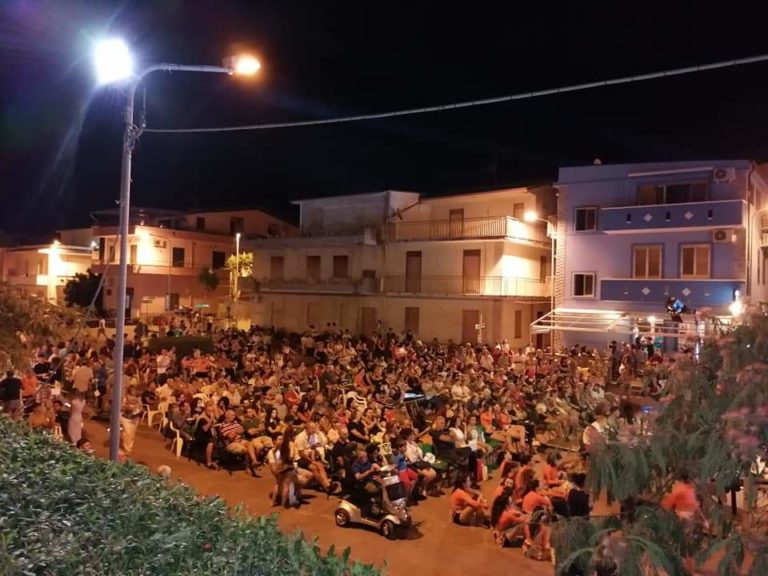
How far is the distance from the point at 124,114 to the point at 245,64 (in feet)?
7.69

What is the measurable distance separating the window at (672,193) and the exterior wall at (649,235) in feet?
0.59

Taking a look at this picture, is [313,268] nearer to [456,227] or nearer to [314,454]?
[456,227]

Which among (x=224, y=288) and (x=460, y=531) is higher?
(x=224, y=288)

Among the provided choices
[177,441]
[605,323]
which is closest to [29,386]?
[177,441]

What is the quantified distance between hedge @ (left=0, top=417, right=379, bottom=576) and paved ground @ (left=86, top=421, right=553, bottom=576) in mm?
3307

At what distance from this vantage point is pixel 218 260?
156ft

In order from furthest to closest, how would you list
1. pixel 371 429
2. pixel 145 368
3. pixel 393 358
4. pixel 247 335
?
pixel 247 335 → pixel 393 358 → pixel 145 368 → pixel 371 429

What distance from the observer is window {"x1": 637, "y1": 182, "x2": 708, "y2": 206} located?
78.7 ft

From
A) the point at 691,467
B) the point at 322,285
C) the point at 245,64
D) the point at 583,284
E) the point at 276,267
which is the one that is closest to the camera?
the point at 691,467

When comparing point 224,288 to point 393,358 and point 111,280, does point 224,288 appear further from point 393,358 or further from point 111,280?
point 393,358

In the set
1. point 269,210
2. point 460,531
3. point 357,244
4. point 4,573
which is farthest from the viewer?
point 269,210

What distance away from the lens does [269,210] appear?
49750mm

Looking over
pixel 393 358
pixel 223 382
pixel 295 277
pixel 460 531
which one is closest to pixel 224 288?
pixel 295 277

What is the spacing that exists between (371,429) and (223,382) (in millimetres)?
5151
